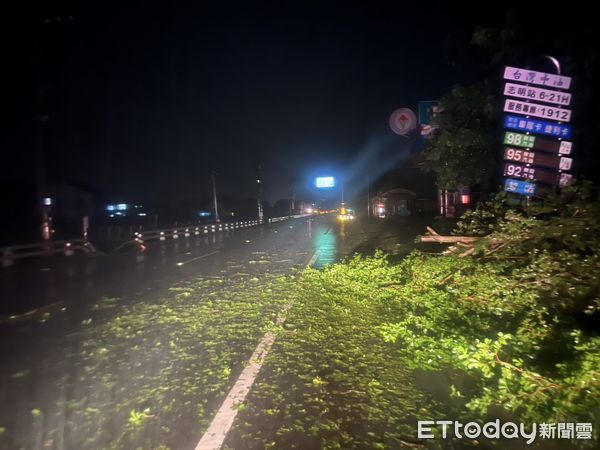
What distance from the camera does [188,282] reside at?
1302 centimetres

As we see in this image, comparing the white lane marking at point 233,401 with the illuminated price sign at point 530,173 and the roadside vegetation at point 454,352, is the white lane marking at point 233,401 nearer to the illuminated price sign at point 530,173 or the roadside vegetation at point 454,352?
the roadside vegetation at point 454,352

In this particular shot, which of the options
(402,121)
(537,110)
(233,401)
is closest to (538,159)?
(537,110)

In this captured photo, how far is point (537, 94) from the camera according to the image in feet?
46.1

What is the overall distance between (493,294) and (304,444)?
4.76 meters

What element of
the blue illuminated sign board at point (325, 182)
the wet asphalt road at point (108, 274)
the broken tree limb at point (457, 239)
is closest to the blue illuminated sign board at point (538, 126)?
the broken tree limb at point (457, 239)

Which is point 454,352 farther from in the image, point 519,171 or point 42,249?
point 42,249

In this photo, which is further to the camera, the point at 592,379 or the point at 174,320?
the point at 174,320

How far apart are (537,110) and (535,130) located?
0.65 m

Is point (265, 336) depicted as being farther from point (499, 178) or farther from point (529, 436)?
point (499, 178)

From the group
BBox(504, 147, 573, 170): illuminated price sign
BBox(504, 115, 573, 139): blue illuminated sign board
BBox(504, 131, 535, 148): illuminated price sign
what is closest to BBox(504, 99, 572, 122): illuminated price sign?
BBox(504, 115, 573, 139): blue illuminated sign board

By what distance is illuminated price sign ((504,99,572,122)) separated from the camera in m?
13.9

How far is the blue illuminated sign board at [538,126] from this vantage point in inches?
555

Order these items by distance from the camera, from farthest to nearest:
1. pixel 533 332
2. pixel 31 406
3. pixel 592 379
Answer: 1. pixel 533 332
2. pixel 31 406
3. pixel 592 379

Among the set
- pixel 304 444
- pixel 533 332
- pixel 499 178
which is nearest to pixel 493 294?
pixel 533 332
